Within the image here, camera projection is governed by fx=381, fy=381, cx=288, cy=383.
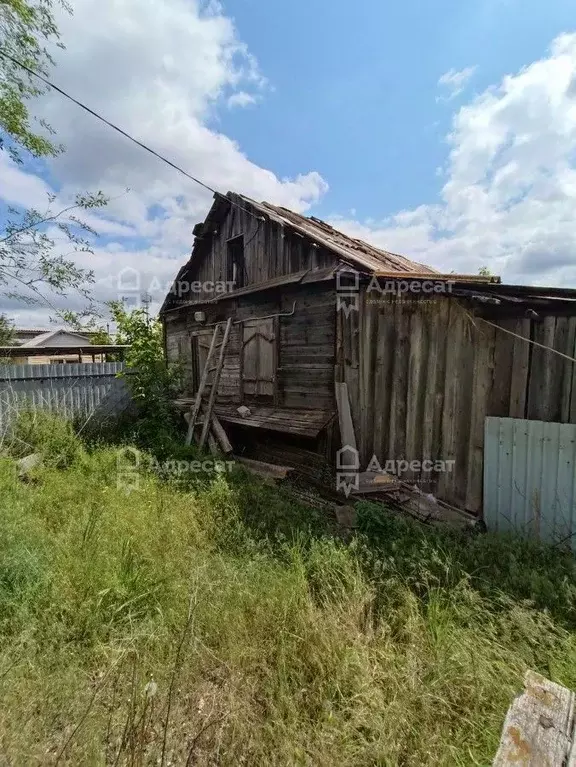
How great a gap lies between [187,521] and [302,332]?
404 cm

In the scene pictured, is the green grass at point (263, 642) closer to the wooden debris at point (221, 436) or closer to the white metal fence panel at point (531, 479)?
the white metal fence panel at point (531, 479)

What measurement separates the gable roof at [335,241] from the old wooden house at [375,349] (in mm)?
45

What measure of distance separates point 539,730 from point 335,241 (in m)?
6.95

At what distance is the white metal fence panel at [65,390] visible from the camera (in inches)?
281

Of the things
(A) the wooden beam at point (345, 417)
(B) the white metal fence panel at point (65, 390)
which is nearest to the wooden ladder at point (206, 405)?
(B) the white metal fence panel at point (65, 390)

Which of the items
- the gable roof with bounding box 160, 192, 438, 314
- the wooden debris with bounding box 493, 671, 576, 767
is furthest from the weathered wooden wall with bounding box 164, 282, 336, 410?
the wooden debris with bounding box 493, 671, 576, 767

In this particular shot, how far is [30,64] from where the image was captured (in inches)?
212

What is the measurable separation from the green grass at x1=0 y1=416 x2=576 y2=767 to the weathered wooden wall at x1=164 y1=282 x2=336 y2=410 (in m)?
3.16

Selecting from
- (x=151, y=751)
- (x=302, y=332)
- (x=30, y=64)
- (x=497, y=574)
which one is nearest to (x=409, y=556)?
(x=497, y=574)

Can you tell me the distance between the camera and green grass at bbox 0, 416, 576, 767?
199 centimetres

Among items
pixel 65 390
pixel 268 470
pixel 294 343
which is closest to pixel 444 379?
pixel 294 343

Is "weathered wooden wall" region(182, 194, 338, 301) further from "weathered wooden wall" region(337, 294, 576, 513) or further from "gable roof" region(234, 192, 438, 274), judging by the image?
"weathered wooden wall" region(337, 294, 576, 513)

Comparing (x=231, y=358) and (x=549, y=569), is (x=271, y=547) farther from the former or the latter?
(x=231, y=358)

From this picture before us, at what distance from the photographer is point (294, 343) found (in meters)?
7.35
